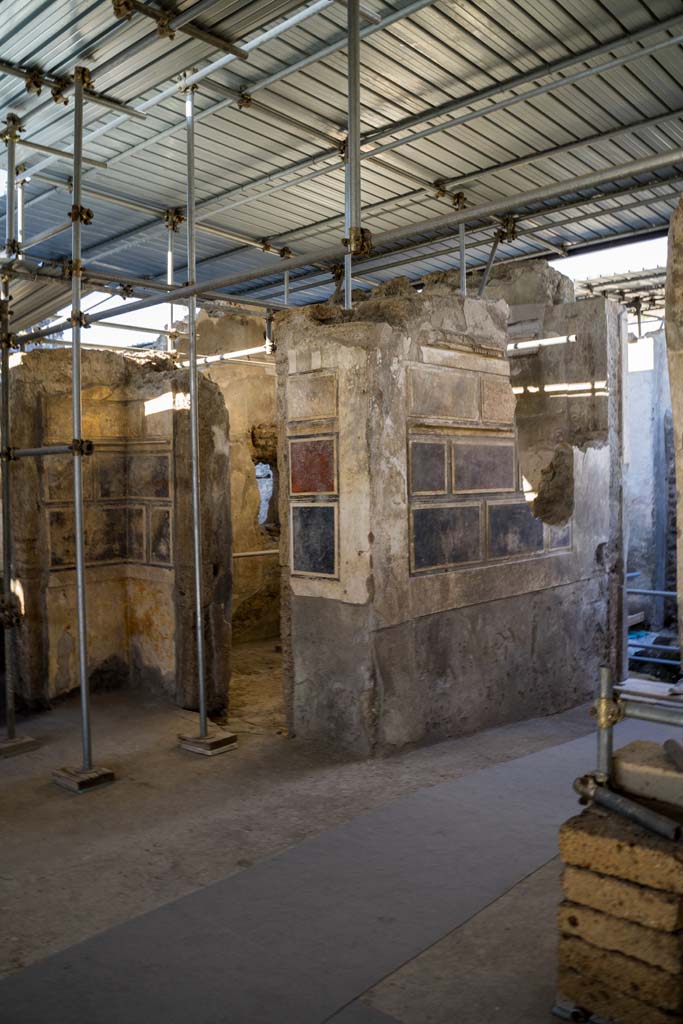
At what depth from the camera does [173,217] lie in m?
8.93

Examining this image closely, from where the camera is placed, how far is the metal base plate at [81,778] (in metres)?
5.43

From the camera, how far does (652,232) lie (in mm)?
9352

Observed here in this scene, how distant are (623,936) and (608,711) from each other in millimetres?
685

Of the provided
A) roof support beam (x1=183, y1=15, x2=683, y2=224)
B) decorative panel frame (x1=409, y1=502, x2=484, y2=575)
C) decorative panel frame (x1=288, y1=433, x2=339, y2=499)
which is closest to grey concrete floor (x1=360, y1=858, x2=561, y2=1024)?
decorative panel frame (x1=409, y1=502, x2=484, y2=575)

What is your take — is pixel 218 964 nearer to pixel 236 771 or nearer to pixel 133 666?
pixel 236 771

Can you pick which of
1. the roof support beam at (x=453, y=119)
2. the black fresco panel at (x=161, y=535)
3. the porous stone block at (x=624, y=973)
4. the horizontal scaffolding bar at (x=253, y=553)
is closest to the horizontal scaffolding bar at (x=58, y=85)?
the roof support beam at (x=453, y=119)

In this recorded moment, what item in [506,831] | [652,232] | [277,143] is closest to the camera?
[506,831]

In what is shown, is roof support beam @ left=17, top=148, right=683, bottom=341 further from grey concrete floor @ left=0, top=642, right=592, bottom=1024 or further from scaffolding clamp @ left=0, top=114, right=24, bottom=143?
grey concrete floor @ left=0, top=642, right=592, bottom=1024

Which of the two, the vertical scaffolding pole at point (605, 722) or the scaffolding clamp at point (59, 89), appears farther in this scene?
the scaffolding clamp at point (59, 89)

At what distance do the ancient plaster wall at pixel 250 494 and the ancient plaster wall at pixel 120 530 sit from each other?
3417mm

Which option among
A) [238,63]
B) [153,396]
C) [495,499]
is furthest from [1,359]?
[495,499]

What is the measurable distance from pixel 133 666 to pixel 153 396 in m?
2.63

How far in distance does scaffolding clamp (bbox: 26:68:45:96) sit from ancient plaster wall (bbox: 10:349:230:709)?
2377mm

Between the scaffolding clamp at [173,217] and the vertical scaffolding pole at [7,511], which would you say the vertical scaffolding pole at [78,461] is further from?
the scaffolding clamp at [173,217]
